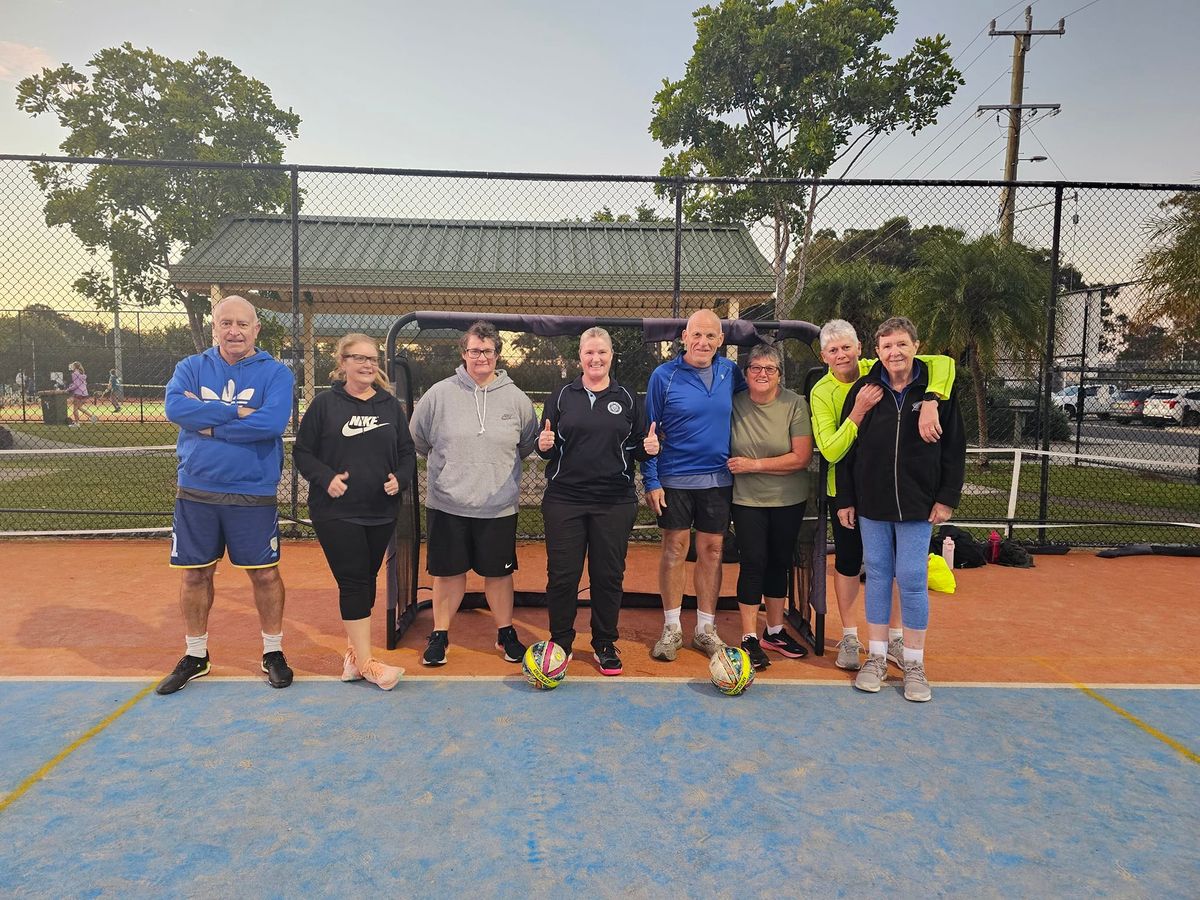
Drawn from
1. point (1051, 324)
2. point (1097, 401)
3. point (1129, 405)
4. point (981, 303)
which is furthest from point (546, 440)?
point (1097, 401)

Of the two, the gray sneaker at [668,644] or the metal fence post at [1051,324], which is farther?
the metal fence post at [1051,324]

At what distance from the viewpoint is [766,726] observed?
3.28 m

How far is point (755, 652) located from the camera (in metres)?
4.02

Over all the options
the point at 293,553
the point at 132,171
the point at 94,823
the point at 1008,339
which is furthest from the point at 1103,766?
the point at 132,171

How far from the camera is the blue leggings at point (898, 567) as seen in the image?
3678 mm

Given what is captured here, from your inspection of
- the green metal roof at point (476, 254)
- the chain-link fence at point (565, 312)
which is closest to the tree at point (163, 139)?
the chain-link fence at point (565, 312)

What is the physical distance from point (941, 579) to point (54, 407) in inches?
729

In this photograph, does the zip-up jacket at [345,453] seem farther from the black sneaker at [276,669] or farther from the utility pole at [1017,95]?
the utility pole at [1017,95]

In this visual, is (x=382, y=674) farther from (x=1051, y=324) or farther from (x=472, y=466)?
(x=1051, y=324)

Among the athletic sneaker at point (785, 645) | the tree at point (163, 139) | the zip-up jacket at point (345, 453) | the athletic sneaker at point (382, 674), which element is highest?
the tree at point (163, 139)

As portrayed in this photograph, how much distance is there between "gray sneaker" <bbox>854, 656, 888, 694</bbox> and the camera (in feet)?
12.1

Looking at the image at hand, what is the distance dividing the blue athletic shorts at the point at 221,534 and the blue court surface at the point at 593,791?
0.66 metres

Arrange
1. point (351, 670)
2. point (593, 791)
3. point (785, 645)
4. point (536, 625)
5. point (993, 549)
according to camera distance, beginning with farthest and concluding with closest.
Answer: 1. point (993, 549)
2. point (536, 625)
3. point (785, 645)
4. point (351, 670)
5. point (593, 791)

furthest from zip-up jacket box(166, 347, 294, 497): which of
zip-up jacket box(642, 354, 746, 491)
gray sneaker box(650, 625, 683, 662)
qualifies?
gray sneaker box(650, 625, 683, 662)
